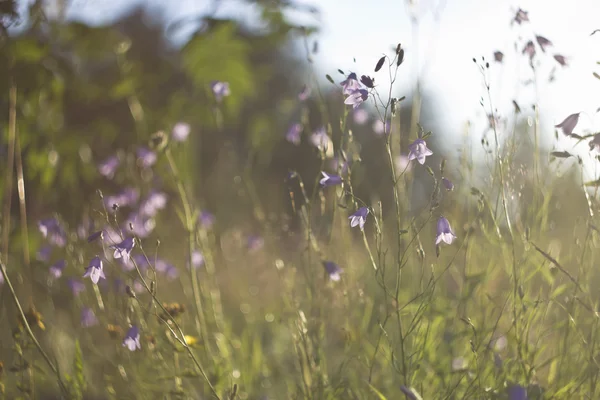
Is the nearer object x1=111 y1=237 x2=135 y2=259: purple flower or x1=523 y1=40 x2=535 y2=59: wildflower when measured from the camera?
x1=111 y1=237 x2=135 y2=259: purple flower

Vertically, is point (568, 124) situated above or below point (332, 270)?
above

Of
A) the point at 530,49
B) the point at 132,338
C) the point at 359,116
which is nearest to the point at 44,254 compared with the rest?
the point at 132,338

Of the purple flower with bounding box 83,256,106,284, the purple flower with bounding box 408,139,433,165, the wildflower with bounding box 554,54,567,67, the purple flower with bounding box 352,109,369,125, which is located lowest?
the purple flower with bounding box 352,109,369,125

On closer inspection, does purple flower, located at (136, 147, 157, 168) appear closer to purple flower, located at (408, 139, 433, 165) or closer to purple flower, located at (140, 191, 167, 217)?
purple flower, located at (140, 191, 167, 217)

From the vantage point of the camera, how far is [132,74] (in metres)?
2.72

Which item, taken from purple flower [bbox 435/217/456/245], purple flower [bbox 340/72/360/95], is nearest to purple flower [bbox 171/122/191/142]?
purple flower [bbox 340/72/360/95]

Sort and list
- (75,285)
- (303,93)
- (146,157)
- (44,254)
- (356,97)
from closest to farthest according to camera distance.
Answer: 1. (356,97)
2. (303,93)
3. (75,285)
4. (44,254)
5. (146,157)

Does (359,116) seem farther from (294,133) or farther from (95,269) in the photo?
(95,269)

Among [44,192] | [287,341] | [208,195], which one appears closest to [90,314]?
[44,192]

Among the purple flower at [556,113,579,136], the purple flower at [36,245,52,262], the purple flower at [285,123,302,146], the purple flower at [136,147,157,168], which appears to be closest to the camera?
the purple flower at [556,113,579,136]

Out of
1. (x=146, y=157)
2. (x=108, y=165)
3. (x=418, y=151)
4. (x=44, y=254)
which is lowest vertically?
(x=44, y=254)

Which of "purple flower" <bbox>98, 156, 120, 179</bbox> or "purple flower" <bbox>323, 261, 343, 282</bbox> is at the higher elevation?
"purple flower" <bbox>323, 261, 343, 282</bbox>

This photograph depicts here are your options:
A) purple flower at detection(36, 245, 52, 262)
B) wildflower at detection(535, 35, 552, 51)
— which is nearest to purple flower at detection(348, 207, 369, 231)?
wildflower at detection(535, 35, 552, 51)

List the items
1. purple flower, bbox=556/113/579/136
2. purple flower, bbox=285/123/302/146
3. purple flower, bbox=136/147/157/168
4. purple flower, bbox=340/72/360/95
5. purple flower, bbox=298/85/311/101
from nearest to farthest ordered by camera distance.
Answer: purple flower, bbox=556/113/579/136
purple flower, bbox=340/72/360/95
purple flower, bbox=298/85/311/101
purple flower, bbox=285/123/302/146
purple flower, bbox=136/147/157/168
